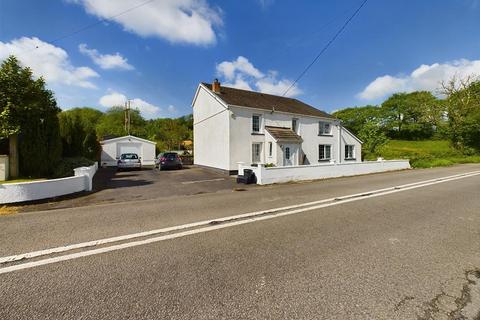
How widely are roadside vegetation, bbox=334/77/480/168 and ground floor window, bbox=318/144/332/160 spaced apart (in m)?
4.54

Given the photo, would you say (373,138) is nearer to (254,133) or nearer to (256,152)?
(256,152)

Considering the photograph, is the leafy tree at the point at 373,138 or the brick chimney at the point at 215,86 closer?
the brick chimney at the point at 215,86

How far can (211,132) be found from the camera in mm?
20969

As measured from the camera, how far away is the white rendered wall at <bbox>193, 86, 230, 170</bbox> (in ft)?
60.0

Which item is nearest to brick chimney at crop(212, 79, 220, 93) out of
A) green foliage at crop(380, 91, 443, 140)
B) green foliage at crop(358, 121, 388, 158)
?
green foliage at crop(358, 121, 388, 158)

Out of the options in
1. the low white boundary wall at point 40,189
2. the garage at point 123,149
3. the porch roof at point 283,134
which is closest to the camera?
the low white boundary wall at point 40,189

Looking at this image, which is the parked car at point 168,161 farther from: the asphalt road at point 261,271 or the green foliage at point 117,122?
the green foliage at point 117,122

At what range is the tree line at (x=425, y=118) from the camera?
86.6 ft

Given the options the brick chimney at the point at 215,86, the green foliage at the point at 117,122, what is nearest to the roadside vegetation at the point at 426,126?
the brick chimney at the point at 215,86

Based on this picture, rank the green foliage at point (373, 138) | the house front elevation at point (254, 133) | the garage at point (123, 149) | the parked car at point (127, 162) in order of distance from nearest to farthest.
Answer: the house front elevation at point (254, 133), the parked car at point (127, 162), the green foliage at point (373, 138), the garage at point (123, 149)

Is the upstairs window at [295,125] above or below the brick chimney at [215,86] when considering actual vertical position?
below

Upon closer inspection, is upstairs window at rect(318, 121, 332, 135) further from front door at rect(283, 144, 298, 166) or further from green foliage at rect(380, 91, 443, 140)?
green foliage at rect(380, 91, 443, 140)

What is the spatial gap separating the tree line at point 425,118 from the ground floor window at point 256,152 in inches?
522

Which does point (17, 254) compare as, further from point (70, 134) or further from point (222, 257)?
point (70, 134)
